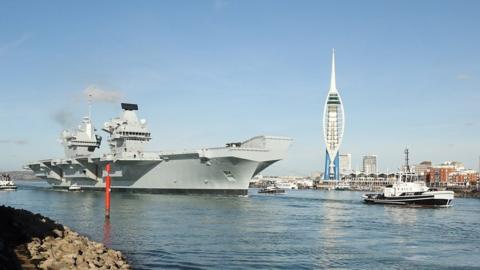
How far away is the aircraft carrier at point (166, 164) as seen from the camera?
53.4 meters

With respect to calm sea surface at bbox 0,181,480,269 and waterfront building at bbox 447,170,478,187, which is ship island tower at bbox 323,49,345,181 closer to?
waterfront building at bbox 447,170,478,187

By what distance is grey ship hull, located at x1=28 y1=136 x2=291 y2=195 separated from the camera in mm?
52812

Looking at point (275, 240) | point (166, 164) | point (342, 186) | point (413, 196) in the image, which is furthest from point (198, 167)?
point (342, 186)

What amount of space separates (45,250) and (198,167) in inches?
1621

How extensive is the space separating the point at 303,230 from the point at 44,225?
14395mm

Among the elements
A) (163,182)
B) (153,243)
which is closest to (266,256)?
(153,243)

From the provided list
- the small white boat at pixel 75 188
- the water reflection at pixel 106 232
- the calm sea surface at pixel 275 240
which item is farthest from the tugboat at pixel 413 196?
the small white boat at pixel 75 188

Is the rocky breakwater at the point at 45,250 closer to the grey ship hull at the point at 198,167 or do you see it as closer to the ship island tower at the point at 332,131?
the grey ship hull at the point at 198,167

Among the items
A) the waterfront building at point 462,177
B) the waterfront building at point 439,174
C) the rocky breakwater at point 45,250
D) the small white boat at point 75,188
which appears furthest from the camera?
the waterfront building at point 439,174

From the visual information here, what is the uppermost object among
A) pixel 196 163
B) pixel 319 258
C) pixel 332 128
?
pixel 332 128

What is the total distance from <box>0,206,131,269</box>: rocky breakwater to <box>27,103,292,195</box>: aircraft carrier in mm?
33725

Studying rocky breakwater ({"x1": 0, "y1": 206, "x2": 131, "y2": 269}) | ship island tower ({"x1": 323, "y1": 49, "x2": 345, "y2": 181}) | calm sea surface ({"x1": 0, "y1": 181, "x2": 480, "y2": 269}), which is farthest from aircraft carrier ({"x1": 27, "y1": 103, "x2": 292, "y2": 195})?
ship island tower ({"x1": 323, "y1": 49, "x2": 345, "y2": 181})

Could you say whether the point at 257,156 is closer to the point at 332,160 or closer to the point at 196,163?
the point at 196,163

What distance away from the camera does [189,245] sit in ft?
73.0
